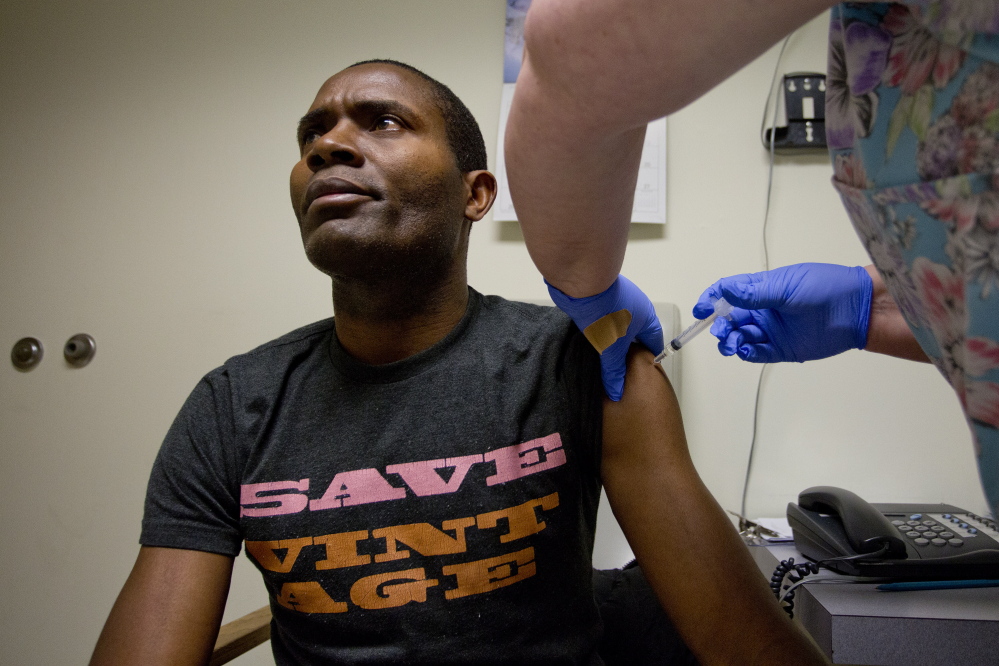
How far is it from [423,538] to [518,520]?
0.12 meters

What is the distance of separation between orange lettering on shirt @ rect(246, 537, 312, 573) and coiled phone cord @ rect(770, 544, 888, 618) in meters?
0.63

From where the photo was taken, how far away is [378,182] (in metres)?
0.83

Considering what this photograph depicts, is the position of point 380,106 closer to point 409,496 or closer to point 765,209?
point 409,496

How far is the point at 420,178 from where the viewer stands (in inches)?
34.0

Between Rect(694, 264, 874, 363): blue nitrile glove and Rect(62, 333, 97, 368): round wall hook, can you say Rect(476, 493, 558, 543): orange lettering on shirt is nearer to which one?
Rect(694, 264, 874, 363): blue nitrile glove

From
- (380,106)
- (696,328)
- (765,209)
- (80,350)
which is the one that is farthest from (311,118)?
(80,350)

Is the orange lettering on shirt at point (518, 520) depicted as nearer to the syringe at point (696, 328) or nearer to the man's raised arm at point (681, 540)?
the man's raised arm at point (681, 540)

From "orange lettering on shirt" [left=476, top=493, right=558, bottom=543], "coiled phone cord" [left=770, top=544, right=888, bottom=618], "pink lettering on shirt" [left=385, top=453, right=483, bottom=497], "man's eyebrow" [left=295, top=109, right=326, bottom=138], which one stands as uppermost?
"man's eyebrow" [left=295, top=109, right=326, bottom=138]

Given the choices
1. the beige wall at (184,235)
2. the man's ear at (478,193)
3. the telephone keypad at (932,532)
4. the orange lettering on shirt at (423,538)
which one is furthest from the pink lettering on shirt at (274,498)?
the telephone keypad at (932,532)

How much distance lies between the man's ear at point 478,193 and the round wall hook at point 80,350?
1.24 meters

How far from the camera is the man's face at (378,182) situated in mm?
812

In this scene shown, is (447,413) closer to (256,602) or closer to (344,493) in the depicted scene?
(344,493)

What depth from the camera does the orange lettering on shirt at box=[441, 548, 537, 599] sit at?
72 cm

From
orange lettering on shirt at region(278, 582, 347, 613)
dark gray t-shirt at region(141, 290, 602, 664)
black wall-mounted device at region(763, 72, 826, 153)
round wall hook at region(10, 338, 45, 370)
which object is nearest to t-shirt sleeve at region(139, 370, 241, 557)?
dark gray t-shirt at region(141, 290, 602, 664)
